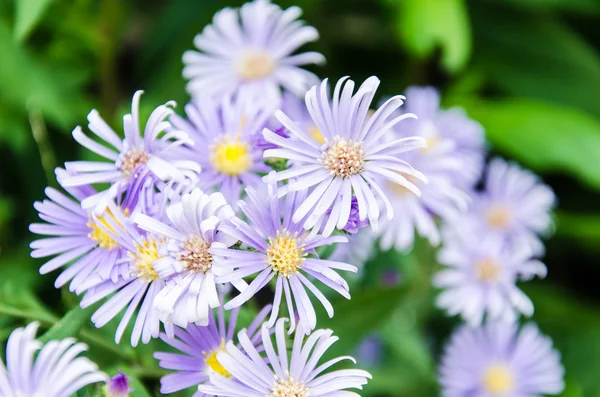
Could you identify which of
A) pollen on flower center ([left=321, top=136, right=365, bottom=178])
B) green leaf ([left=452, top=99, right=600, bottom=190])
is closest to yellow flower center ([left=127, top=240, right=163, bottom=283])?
pollen on flower center ([left=321, top=136, right=365, bottom=178])

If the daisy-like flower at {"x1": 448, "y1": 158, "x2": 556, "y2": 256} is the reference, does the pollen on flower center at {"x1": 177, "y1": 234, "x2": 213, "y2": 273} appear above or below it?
below

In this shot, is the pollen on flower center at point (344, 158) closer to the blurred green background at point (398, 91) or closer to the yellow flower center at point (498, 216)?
the blurred green background at point (398, 91)

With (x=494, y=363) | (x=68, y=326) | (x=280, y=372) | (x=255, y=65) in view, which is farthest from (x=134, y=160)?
(x=494, y=363)

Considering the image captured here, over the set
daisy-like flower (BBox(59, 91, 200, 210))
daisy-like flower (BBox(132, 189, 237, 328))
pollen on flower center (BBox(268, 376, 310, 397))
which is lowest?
pollen on flower center (BBox(268, 376, 310, 397))

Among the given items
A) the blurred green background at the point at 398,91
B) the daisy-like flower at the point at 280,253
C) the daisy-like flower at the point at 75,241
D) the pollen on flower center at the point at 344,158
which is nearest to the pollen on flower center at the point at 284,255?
the daisy-like flower at the point at 280,253

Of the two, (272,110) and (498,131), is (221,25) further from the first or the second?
(498,131)

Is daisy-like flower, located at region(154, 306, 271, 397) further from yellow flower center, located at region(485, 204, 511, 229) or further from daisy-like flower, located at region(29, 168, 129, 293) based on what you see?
yellow flower center, located at region(485, 204, 511, 229)

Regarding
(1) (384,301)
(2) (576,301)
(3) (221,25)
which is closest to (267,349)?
(1) (384,301)
